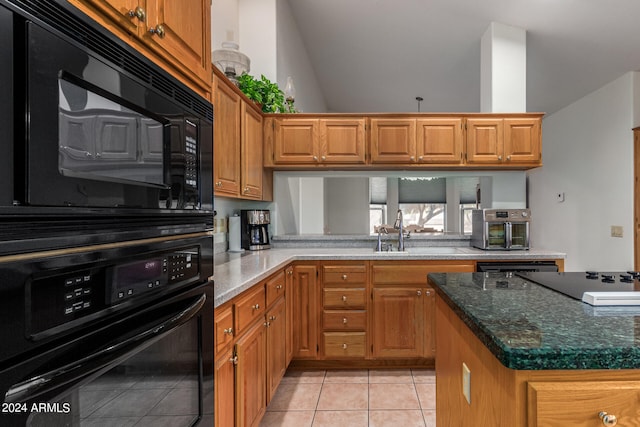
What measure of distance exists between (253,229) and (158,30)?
2221 mm

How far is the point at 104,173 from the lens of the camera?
0.67m

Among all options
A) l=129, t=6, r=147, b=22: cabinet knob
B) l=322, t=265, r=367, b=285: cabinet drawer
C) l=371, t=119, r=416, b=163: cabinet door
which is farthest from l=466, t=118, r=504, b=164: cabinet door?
l=129, t=6, r=147, b=22: cabinet knob

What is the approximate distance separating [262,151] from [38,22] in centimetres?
254

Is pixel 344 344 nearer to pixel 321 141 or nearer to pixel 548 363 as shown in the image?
pixel 321 141

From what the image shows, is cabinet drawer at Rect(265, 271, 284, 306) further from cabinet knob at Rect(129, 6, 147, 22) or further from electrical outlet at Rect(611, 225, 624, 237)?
electrical outlet at Rect(611, 225, 624, 237)

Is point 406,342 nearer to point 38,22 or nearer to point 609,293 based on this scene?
point 609,293

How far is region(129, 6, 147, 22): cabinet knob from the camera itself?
2.79 ft

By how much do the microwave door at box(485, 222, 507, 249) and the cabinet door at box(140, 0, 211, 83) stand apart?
A: 2584mm

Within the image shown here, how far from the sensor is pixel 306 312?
9.02 feet

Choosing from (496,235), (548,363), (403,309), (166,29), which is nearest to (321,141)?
(403,309)

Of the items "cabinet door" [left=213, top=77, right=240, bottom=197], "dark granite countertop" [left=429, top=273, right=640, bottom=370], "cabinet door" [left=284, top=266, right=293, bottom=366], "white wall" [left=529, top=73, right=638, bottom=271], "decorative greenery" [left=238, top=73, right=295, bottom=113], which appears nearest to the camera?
"dark granite countertop" [left=429, top=273, right=640, bottom=370]

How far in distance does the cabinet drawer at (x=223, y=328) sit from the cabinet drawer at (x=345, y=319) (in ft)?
4.55

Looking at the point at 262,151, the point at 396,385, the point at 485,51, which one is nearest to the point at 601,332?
the point at 396,385

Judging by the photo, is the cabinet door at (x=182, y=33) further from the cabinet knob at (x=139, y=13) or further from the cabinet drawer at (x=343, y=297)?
the cabinet drawer at (x=343, y=297)
